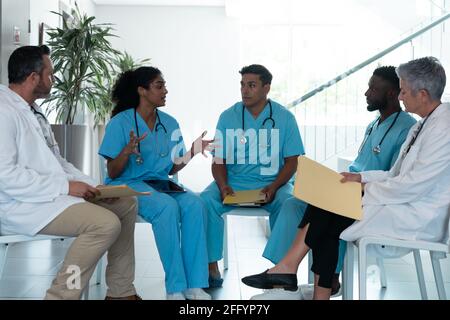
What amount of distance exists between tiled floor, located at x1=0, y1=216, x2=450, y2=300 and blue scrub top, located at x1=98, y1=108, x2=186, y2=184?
0.55m

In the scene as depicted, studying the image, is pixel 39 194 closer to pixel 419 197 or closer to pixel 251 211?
pixel 251 211

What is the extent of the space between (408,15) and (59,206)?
5.98m

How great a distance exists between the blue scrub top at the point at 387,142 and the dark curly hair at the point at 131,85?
1089mm

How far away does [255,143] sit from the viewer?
296 cm

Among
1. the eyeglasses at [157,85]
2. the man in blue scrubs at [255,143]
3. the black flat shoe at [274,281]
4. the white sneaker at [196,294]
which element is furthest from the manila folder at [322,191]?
the eyeglasses at [157,85]

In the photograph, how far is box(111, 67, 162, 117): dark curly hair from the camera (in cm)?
276

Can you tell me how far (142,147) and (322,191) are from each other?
102 centimetres

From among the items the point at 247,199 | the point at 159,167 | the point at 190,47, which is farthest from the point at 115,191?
the point at 190,47

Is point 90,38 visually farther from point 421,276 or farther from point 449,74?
point 421,276

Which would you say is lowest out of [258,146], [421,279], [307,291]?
[307,291]

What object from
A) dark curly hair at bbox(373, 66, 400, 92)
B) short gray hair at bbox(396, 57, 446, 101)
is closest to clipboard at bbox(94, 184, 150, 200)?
short gray hair at bbox(396, 57, 446, 101)

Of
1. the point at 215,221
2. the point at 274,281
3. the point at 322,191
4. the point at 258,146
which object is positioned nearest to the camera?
the point at 322,191

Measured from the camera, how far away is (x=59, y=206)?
196cm

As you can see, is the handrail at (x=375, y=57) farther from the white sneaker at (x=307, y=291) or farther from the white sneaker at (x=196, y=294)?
the white sneaker at (x=196, y=294)
